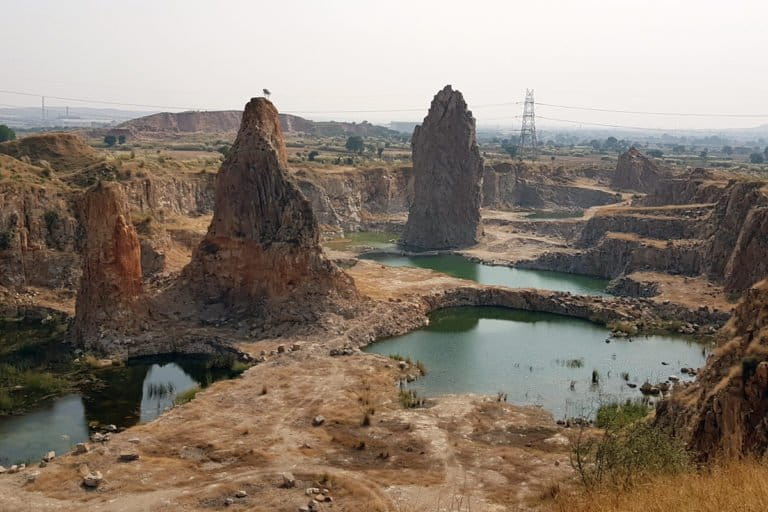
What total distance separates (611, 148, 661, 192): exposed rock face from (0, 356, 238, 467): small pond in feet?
336

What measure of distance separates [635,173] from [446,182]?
5433cm

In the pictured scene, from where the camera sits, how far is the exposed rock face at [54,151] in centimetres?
7244

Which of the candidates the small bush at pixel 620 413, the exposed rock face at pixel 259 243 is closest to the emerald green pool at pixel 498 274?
the exposed rock face at pixel 259 243

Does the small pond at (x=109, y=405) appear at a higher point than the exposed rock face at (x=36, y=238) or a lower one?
lower

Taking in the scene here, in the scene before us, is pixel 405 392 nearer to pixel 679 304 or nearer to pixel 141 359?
pixel 141 359

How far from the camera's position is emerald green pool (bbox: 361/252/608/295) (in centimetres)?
7025

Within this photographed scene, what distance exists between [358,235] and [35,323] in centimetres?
5121

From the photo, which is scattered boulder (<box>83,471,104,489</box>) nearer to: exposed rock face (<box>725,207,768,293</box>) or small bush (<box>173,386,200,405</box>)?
small bush (<box>173,386,200,405</box>)

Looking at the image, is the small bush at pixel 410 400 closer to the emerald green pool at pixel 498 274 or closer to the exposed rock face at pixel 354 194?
the emerald green pool at pixel 498 274

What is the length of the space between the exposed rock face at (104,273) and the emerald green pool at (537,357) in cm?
1586

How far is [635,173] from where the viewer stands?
130125 millimetres

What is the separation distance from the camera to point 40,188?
60188 mm

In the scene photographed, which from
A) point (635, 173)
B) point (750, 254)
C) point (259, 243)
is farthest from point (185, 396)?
point (635, 173)

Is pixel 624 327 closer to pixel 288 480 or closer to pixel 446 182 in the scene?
pixel 288 480
